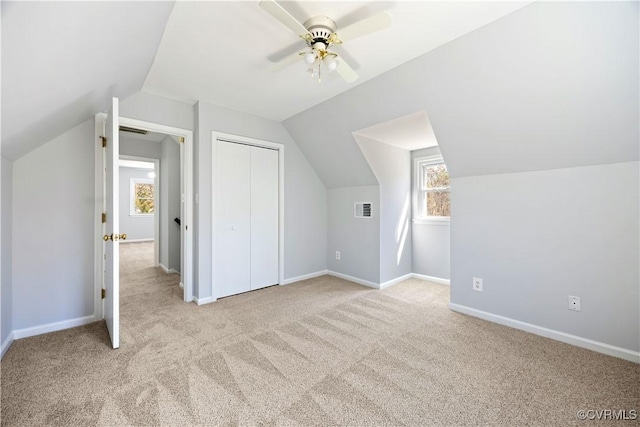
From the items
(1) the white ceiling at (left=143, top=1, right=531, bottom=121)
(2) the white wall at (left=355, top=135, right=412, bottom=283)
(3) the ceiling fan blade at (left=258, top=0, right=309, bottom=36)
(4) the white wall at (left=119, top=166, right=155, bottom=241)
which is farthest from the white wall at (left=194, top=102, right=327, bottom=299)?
(4) the white wall at (left=119, top=166, right=155, bottom=241)

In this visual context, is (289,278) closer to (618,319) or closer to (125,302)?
(125,302)

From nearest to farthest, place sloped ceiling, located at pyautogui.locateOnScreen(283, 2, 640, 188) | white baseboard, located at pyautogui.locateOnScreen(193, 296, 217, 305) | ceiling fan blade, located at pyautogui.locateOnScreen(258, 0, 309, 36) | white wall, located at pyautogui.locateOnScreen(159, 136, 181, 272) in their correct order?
ceiling fan blade, located at pyautogui.locateOnScreen(258, 0, 309, 36) → sloped ceiling, located at pyautogui.locateOnScreen(283, 2, 640, 188) → white baseboard, located at pyautogui.locateOnScreen(193, 296, 217, 305) → white wall, located at pyautogui.locateOnScreen(159, 136, 181, 272)

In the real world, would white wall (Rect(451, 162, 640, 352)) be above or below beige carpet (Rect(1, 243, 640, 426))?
above

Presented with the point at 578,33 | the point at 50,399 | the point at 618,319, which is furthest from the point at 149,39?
the point at 618,319

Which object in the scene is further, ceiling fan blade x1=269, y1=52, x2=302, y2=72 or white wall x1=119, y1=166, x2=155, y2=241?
white wall x1=119, y1=166, x2=155, y2=241

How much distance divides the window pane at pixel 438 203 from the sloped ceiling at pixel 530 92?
1206mm

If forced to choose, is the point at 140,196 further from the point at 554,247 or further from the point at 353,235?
the point at 554,247

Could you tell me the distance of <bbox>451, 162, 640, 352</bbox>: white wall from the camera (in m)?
2.04

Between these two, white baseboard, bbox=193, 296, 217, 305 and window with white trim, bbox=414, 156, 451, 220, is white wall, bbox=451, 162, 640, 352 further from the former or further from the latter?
white baseboard, bbox=193, 296, 217, 305

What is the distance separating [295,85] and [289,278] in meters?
2.63

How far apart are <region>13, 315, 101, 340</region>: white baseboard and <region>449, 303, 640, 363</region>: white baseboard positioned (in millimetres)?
3788

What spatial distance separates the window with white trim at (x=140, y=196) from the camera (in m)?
8.67

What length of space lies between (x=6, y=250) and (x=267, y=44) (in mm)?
2629

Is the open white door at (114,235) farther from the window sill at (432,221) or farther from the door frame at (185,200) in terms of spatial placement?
the window sill at (432,221)
